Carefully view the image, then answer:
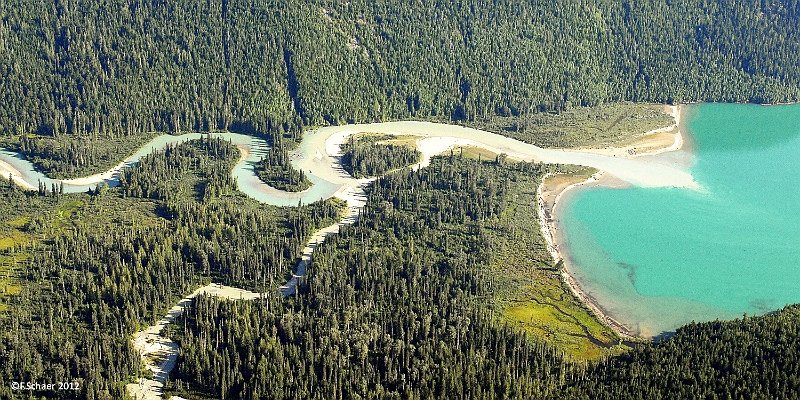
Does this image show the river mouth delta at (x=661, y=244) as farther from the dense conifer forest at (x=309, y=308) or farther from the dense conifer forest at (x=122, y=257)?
the dense conifer forest at (x=122, y=257)

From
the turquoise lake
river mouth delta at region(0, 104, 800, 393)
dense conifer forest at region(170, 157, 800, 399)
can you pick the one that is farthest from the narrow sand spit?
the turquoise lake

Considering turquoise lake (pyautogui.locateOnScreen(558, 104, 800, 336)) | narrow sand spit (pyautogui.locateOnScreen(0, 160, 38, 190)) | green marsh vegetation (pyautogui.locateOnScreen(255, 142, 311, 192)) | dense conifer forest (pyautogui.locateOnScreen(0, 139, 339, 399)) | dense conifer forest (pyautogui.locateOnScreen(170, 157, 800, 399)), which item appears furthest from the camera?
green marsh vegetation (pyautogui.locateOnScreen(255, 142, 311, 192))

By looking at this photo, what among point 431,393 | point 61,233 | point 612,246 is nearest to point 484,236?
point 612,246

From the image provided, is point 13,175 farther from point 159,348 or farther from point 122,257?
point 159,348

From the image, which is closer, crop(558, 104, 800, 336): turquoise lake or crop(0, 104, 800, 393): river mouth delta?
crop(0, 104, 800, 393): river mouth delta

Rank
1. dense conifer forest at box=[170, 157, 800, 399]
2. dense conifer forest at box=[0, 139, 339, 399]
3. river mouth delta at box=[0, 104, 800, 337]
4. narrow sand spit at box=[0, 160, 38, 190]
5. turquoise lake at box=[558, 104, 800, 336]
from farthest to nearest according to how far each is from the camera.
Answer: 1. narrow sand spit at box=[0, 160, 38, 190]
2. river mouth delta at box=[0, 104, 800, 337]
3. turquoise lake at box=[558, 104, 800, 336]
4. dense conifer forest at box=[0, 139, 339, 399]
5. dense conifer forest at box=[170, 157, 800, 399]

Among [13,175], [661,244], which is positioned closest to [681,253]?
[661,244]

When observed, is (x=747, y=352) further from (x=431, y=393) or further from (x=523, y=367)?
(x=431, y=393)

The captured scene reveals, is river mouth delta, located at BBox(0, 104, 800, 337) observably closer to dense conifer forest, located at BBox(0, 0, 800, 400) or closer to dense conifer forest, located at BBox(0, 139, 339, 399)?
dense conifer forest, located at BBox(0, 0, 800, 400)
